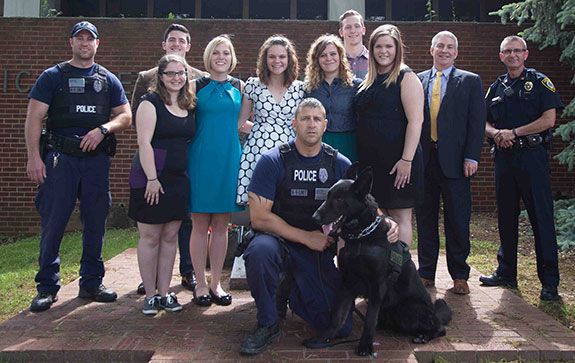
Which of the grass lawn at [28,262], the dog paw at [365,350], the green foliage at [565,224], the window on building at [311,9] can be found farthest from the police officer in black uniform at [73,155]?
the window on building at [311,9]

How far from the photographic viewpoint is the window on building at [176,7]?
39.0 feet

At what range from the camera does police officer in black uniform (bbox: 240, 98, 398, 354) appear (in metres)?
3.25

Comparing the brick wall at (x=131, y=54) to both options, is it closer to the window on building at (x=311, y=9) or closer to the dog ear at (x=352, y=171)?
the window on building at (x=311, y=9)

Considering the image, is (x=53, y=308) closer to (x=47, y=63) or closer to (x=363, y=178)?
(x=363, y=178)

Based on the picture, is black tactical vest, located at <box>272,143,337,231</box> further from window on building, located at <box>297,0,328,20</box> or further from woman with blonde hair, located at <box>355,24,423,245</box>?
window on building, located at <box>297,0,328,20</box>

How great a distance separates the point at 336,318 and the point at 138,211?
1693 mm

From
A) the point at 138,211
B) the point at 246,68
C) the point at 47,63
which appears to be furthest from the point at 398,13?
the point at 138,211

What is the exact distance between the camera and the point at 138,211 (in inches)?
147

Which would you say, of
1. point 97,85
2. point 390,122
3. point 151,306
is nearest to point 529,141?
point 390,122

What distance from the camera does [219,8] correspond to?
12031 mm

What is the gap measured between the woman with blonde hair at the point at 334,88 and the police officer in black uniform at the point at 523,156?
156 cm

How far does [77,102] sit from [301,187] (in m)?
2.15

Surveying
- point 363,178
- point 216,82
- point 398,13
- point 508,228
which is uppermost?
point 398,13

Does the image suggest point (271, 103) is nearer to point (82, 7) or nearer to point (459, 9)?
point (459, 9)
